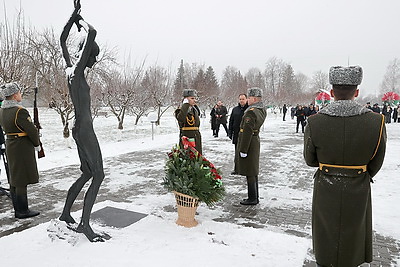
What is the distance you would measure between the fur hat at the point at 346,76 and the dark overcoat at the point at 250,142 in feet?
9.00

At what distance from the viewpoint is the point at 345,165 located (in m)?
2.60

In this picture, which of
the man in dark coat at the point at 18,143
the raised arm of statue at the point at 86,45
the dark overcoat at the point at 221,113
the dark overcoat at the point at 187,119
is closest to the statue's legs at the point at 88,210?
the raised arm of statue at the point at 86,45

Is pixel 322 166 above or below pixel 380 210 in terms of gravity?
above

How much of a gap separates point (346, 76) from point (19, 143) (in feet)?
15.4

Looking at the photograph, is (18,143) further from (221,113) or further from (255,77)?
(255,77)

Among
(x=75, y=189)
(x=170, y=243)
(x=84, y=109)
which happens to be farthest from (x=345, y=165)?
(x=75, y=189)

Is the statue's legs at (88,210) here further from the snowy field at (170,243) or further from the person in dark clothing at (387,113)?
the person in dark clothing at (387,113)

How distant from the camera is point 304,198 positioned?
20.4 ft

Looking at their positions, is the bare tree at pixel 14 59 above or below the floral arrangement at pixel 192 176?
above

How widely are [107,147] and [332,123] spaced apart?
11.5m

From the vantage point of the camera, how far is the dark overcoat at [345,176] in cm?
253

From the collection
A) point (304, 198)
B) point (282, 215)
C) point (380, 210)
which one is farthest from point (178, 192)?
point (380, 210)

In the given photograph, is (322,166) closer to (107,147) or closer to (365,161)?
(365,161)

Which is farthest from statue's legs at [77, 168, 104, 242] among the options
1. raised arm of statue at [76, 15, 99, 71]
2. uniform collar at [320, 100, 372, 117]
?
uniform collar at [320, 100, 372, 117]
